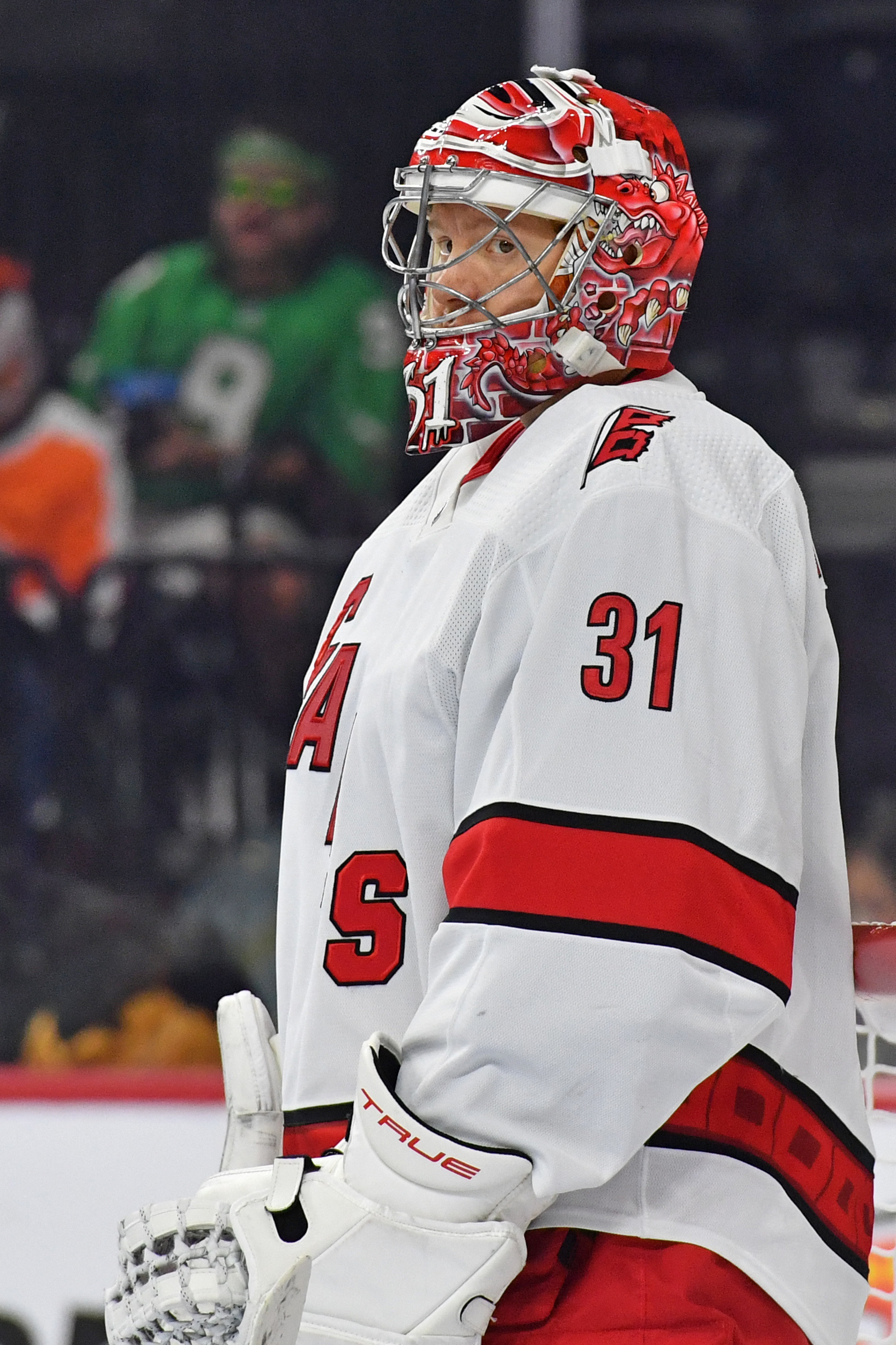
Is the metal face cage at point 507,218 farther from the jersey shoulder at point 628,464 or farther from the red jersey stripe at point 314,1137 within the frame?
the red jersey stripe at point 314,1137

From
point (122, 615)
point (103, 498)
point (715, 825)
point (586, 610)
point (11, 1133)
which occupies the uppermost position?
point (586, 610)

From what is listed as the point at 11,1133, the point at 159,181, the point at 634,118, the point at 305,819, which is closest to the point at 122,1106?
the point at 11,1133

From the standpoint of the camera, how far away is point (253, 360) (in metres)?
3.40

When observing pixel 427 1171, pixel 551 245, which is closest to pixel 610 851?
pixel 427 1171

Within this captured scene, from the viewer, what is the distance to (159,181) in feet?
11.3

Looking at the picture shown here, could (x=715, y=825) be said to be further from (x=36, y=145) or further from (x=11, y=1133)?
(x=36, y=145)

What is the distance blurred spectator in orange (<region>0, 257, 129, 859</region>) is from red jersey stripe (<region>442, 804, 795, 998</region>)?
2.58 metres

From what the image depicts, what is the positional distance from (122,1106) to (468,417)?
1.34 meters

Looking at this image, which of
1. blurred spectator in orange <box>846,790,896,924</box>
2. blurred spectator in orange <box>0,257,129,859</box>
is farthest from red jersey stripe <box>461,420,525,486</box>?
blurred spectator in orange <box>0,257,129,859</box>

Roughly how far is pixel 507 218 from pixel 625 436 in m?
0.18

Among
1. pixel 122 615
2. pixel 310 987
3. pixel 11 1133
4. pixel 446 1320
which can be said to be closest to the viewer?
pixel 446 1320

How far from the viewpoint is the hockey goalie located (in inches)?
35.5

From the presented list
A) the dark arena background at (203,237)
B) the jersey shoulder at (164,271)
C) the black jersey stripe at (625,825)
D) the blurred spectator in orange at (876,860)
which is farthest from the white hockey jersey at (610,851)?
the jersey shoulder at (164,271)

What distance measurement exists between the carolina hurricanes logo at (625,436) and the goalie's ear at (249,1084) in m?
0.50
